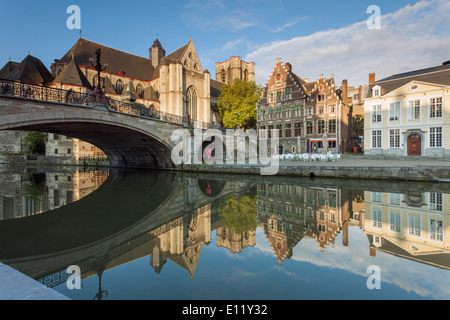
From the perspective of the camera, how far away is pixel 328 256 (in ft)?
13.0

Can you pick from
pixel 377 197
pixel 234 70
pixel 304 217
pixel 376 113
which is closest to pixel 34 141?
pixel 234 70

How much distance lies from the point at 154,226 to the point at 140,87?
1436 inches

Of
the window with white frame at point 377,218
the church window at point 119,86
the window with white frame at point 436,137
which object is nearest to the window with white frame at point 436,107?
the window with white frame at point 436,137

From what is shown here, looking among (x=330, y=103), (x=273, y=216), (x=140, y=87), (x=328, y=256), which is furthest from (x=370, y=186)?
(x=140, y=87)

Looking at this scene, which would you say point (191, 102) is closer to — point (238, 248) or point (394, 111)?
point (394, 111)

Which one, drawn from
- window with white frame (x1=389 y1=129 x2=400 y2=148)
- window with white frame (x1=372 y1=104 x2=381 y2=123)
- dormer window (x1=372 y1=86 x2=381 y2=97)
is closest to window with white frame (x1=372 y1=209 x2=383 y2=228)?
window with white frame (x1=389 y1=129 x2=400 y2=148)

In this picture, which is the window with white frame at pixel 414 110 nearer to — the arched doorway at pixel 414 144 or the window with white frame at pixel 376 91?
the arched doorway at pixel 414 144

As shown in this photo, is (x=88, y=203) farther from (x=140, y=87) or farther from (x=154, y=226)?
(x=140, y=87)

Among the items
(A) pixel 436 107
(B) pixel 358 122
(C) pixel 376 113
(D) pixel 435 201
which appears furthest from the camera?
(B) pixel 358 122

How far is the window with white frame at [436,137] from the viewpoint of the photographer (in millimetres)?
21547

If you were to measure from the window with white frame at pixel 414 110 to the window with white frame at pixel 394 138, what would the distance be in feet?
5.43

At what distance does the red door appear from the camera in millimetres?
22712

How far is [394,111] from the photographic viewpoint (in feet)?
78.3

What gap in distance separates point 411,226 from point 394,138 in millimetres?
22658
